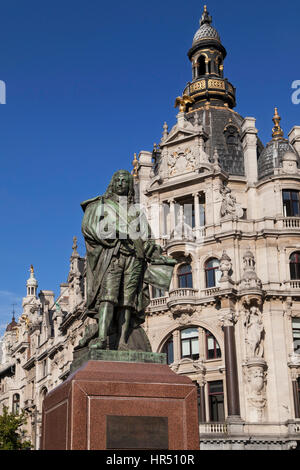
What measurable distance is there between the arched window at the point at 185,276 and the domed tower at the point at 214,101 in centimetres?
750

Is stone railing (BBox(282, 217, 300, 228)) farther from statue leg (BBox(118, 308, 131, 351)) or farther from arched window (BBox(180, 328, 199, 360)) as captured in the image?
statue leg (BBox(118, 308, 131, 351))

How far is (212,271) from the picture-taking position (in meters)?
39.8

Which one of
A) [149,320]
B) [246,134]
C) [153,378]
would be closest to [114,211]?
[153,378]

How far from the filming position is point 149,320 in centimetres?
4059

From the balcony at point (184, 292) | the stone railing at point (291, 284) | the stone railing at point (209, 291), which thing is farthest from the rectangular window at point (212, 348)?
the stone railing at point (291, 284)

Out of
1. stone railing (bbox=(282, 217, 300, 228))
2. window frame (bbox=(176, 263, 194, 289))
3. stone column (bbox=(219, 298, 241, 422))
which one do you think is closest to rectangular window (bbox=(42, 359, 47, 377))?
window frame (bbox=(176, 263, 194, 289))

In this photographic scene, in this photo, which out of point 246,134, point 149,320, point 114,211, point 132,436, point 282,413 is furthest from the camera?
point 246,134

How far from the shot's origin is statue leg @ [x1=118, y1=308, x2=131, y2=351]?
1049cm

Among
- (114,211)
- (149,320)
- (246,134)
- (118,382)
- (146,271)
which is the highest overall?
(246,134)

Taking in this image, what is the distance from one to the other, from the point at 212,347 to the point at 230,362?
211 cm

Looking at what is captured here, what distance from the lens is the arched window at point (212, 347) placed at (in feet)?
124

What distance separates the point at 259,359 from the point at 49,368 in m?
29.1

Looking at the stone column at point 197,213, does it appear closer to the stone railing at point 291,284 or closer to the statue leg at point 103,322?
the stone railing at point 291,284

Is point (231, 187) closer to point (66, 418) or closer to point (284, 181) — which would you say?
point (284, 181)
